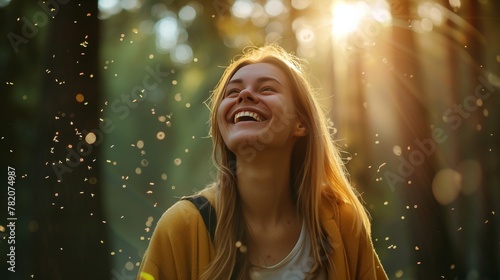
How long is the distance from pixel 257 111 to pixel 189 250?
40 centimetres

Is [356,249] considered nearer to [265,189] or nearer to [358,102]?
[265,189]

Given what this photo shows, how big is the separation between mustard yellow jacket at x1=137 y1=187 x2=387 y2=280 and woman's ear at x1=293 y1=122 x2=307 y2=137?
241 millimetres

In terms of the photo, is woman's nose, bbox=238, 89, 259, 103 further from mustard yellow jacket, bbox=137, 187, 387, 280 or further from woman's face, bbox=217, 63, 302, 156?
mustard yellow jacket, bbox=137, 187, 387, 280

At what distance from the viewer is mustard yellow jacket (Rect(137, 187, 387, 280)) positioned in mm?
1337

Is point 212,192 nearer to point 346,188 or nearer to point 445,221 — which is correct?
point 346,188

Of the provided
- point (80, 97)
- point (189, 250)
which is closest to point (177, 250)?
point (189, 250)

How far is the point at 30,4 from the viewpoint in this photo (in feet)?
7.54

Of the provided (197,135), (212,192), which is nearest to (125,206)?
(197,135)

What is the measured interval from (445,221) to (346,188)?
1.67m

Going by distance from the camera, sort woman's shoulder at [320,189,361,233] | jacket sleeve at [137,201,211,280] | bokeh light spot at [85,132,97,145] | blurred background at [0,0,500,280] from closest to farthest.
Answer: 1. jacket sleeve at [137,201,211,280]
2. woman's shoulder at [320,189,361,233]
3. bokeh light spot at [85,132,97,145]
4. blurred background at [0,0,500,280]

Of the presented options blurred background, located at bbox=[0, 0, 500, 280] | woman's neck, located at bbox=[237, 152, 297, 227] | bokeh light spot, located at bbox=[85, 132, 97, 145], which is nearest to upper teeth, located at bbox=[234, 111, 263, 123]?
woman's neck, located at bbox=[237, 152, 297, 227]

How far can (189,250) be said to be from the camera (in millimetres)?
1364

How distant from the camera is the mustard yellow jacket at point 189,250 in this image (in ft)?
4.39

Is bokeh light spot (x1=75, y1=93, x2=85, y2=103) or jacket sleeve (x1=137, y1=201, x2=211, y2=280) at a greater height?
bokeh light spot (x1=75, y1=93, x2=85, y2=103)
